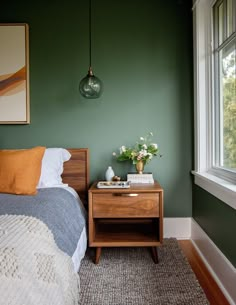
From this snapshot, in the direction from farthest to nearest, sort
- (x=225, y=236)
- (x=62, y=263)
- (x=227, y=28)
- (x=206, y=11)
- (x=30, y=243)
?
1. (x=206, y=11)
2. (x=227, y=28)
3. (x=225, y=236)
4. (x=62, y=263)
5. (x=30, y=243)

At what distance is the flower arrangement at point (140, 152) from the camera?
2.50 m

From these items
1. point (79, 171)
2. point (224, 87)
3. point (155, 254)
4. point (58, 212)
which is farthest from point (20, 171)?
point (224, 87)

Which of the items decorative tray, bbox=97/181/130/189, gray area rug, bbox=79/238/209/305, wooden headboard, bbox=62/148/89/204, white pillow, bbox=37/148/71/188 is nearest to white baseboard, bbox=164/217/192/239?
gray area rug, bbox=79/238/209/305

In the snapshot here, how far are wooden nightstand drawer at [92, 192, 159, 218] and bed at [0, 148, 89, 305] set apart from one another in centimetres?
18

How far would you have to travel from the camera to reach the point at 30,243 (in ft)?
3.86

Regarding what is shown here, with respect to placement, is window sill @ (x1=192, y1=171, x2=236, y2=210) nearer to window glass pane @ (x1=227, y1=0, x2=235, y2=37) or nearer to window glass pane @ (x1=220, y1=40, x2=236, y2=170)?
window glass pane @ (x1=220, y1=40, x2=236, y2=170)

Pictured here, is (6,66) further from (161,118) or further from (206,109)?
(206,109)

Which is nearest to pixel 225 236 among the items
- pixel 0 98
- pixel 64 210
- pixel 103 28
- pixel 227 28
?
pixel 64 210

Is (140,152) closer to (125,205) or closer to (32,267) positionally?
(125,205)

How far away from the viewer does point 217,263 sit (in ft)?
6.37

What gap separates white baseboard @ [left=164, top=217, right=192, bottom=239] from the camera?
8.91 ft

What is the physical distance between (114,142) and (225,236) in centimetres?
133

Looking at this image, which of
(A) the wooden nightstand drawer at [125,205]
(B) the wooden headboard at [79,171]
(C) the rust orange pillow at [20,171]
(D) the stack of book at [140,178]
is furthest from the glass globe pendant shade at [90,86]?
(A) the wooden nightstand drawer at [125,205]

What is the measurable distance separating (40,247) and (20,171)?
3.20ft
